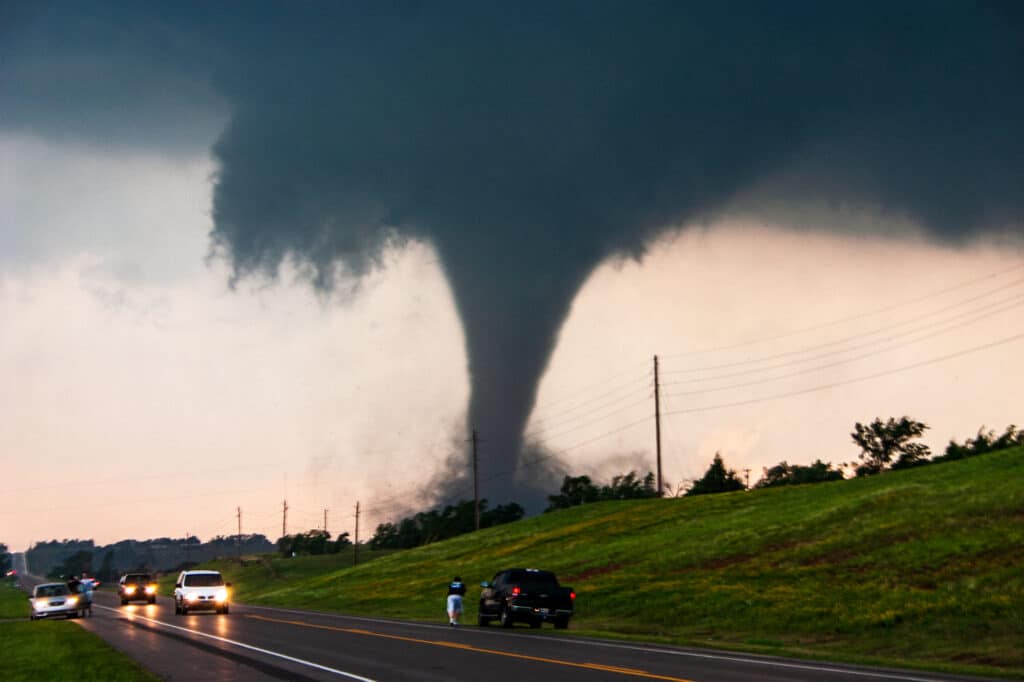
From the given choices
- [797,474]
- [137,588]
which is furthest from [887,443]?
[137,588]

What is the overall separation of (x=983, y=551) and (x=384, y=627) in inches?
874

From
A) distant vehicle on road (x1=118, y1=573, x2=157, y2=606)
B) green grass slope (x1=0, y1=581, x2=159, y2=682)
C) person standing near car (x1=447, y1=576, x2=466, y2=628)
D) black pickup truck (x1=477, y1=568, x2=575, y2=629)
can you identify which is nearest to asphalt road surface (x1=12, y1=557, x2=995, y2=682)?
green grass slope (x1=0, y1=581, x2=159, y2=682)

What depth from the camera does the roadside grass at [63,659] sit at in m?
22.7

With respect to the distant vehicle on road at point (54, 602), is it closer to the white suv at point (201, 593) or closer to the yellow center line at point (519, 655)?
the white suv at point (201, 593)

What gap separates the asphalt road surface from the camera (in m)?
21.4

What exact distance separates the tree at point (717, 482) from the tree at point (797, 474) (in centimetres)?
556

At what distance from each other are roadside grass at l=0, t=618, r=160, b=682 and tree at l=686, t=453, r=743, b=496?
112472mm

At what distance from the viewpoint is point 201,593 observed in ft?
181

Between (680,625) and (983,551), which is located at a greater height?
(983,551)

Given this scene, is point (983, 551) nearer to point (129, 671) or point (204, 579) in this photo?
point (129, 671)

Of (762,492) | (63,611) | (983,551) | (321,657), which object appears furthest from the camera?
(762,492)

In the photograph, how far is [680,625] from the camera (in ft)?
139

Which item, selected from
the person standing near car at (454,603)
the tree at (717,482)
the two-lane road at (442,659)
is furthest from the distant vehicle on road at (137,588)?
the tree at (717,482)

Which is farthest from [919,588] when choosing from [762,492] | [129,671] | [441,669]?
[762,492]
